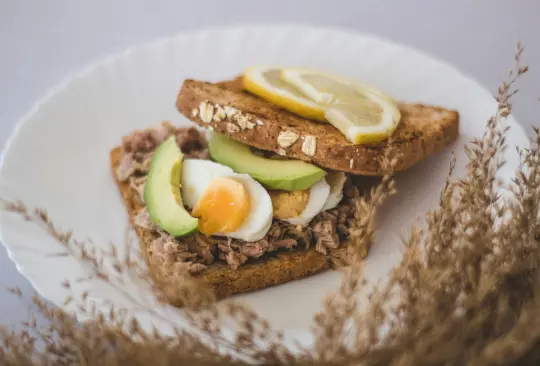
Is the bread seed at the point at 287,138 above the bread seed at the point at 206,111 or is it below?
below

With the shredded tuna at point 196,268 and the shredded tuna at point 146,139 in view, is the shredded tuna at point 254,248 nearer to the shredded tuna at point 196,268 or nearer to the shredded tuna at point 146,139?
the shredded tuna at point 196,268

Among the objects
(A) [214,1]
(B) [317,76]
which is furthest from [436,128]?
(A) [214,1]

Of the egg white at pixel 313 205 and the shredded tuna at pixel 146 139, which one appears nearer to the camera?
the egg white at pixel 313 205

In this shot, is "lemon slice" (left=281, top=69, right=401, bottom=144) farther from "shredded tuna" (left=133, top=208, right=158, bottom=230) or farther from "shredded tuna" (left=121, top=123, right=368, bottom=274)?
"shredded tuna" (left=133, top=208, right=158, bottom=230)

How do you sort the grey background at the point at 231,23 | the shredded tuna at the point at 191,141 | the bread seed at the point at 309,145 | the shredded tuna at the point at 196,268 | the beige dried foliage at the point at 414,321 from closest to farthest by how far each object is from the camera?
the beige dried foliage at the point at 414,321 → the shredded tuna at the point at 196,268 → the bread seed at the point at 309,145 → the shredded tuna at the point at 191,141 → the grey background at the point at 231,23

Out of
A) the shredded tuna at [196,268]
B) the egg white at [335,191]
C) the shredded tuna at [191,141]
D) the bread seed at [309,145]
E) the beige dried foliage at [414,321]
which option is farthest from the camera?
the shredded tuna at [191,141]

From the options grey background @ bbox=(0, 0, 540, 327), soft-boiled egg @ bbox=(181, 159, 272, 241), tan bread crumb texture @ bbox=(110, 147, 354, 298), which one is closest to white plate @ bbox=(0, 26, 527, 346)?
tan bread crumb texture @ bbox=(110, 147, 354, 298)

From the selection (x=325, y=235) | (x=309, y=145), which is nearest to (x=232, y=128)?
(x=309, y=145)

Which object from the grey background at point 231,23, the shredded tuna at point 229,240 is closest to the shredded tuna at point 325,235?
the shredded tuna at point 229,240
